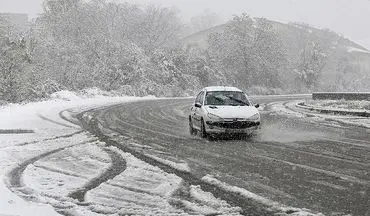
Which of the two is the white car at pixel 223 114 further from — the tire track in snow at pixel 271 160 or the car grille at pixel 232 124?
the tire track in snow at pixel 271 160

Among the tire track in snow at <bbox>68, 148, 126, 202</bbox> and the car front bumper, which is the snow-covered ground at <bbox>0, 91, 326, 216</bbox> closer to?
the tire track in snow at <bbox>68, 148, 126, 202</bbox>

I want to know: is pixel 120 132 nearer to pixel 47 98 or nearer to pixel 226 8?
pixel 47 98

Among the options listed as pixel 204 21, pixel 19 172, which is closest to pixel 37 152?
pixel 19 172

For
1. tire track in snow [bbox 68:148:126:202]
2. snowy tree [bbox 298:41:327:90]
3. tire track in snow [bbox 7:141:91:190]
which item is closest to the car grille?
tire track in snow [bbox 68:148:126:202]

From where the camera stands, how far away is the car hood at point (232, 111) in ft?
48.5

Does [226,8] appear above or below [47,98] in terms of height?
above

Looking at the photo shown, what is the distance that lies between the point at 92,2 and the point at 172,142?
5062 cm

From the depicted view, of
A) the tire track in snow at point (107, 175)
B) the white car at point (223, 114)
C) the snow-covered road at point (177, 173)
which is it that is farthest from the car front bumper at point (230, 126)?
the tire track in snow at point (107, 175)

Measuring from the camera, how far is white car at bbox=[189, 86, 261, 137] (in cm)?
1468

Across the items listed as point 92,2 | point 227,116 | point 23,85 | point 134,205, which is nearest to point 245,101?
point 227,116

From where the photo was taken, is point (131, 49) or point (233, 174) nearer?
A: point (233, 174)

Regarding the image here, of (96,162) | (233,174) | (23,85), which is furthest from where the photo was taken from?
(23,85)

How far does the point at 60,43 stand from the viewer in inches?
1763

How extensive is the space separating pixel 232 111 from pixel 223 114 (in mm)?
340
